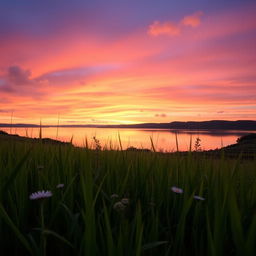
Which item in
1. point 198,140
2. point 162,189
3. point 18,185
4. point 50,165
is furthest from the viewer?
point 198,140

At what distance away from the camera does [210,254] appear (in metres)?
0.94

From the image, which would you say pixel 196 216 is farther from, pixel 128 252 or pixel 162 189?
pixel 128 252

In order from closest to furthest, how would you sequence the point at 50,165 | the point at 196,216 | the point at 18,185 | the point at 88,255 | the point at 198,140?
1. the point at 88,255
2. the point at 196,216
3. the point at 18,185
4. the point at 50,165
5. the point at 198,140

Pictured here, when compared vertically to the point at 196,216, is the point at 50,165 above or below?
above

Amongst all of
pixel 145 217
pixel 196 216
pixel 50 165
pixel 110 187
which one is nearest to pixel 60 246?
pixel 145 217

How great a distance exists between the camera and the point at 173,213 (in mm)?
1612

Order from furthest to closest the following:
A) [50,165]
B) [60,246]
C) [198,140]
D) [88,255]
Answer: [198,140] → [50,165] → [60,246] → [88,255]

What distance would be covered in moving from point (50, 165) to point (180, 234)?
140 cm

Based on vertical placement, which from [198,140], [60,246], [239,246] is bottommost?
[60,246]

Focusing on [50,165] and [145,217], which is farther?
[50,165]

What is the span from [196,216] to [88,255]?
0.71 m

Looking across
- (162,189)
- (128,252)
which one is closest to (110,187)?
(162,189)

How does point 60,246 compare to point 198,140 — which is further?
point 198,140

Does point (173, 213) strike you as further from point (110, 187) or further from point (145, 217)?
point (110, 187)
